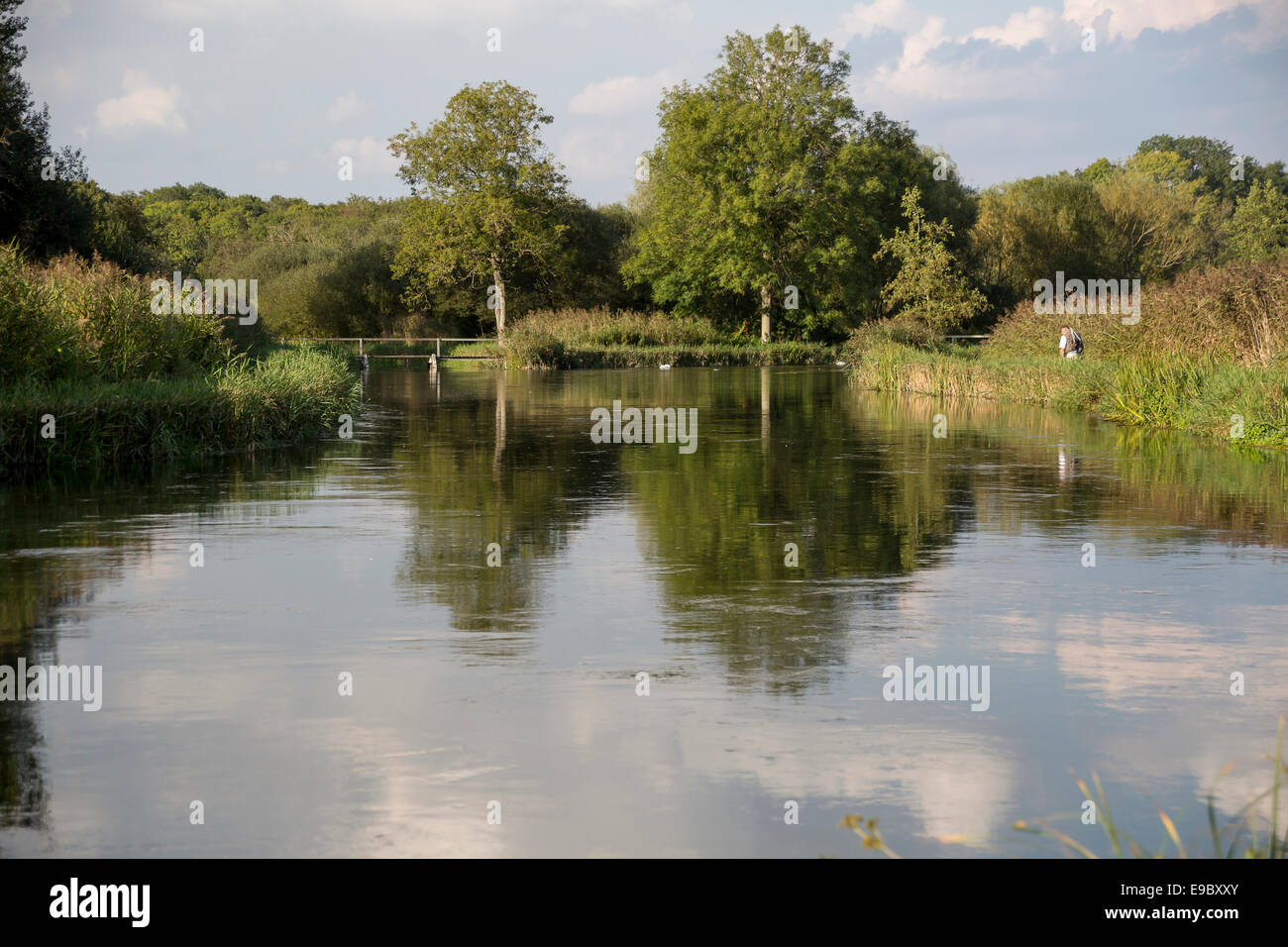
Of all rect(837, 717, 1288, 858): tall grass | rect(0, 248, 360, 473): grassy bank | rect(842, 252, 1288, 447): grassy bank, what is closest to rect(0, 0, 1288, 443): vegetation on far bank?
rect(842, 252, 1288, 447): grassy bank

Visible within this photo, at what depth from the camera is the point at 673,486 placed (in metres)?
17.1

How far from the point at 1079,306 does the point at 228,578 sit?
28.7m

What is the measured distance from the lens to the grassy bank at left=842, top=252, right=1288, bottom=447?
23.0m

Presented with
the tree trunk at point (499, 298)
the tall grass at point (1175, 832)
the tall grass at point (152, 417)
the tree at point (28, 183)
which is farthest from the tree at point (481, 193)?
the tall grass at point (1175, 832)

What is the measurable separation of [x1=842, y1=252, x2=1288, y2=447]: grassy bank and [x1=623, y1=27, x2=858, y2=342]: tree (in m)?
35.9

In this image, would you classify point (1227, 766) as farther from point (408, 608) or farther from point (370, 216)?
point (370, 216)

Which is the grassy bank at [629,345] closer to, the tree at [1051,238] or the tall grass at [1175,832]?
the tree at [1051,238]

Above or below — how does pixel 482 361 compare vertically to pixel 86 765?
above

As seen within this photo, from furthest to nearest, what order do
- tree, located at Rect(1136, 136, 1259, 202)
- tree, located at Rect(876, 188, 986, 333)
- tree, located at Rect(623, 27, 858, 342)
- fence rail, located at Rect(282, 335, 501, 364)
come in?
tree, located at Rect(1136, 136, 1259, 202) → tree, located at Rect(623, 27, 858, 342) → fence rail, located at Rect(282, 335, 501, 364) → tree, located at Rect(876, 188, 986, 333)

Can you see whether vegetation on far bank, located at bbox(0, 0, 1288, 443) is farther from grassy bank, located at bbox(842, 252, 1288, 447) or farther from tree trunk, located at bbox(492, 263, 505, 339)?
grassy bank, located at bbox(842, 252, 1288, 447)

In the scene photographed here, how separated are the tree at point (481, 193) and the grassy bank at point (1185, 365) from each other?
39.9m

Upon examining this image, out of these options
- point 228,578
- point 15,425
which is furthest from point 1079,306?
point 228,578

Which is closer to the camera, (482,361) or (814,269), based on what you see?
(482,361)

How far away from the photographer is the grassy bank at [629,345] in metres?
58.8
